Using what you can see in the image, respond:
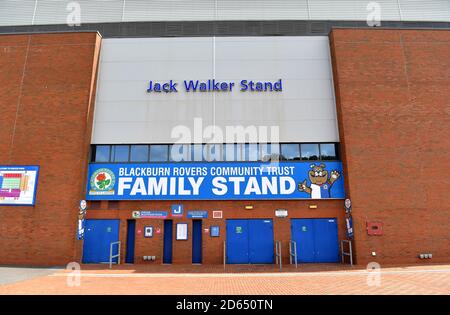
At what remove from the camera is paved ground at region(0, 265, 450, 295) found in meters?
9.41

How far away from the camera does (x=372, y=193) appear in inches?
637

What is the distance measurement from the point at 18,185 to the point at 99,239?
5.17 meters

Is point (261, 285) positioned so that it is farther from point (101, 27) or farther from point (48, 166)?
point (101, 27)

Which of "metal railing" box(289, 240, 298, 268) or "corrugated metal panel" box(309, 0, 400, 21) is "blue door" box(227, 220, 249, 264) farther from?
"corrugated metal panel" box(309, 0, 400, 21)

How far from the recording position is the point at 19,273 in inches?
517

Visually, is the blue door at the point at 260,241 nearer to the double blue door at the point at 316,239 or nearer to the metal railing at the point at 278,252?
the metal railing at the point at 278,252

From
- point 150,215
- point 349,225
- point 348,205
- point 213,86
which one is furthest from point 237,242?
point 213,86

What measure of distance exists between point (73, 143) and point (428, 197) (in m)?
19.0

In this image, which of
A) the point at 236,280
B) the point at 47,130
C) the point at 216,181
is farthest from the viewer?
the point at 47,130

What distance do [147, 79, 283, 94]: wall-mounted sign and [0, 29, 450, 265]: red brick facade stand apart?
3485 mm

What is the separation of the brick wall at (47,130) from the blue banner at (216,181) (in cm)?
152

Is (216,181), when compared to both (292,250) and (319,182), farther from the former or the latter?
(319,182)

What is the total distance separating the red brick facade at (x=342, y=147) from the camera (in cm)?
1579

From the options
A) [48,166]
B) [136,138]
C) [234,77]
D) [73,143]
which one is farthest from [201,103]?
[48,166]
